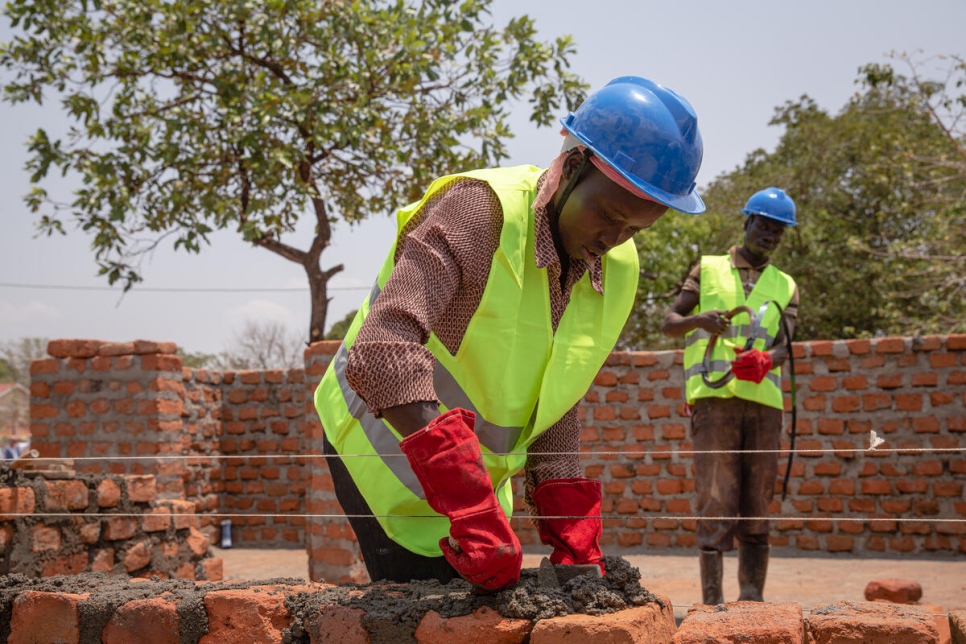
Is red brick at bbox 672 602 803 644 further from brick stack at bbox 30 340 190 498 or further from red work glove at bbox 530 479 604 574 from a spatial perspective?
brick stack at bbox 30 340 190 498

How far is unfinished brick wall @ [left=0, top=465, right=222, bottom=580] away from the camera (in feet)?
14.3

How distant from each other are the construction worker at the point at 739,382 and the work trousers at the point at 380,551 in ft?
8.23

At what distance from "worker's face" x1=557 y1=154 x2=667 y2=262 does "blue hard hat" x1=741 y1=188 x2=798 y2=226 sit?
3.07m

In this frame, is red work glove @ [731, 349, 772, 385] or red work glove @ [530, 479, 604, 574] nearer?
red work glove @ [530, 479, 604, 574]

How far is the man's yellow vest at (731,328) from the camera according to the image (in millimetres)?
4773

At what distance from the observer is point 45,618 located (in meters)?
2.60

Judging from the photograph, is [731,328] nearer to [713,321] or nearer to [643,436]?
[713,321]

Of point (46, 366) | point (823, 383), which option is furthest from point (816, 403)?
point (46, 366)

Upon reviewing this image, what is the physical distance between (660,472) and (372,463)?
256 inches

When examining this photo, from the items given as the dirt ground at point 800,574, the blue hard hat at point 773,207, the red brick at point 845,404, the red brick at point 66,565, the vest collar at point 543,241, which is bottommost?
the dirt ground at point 800,574

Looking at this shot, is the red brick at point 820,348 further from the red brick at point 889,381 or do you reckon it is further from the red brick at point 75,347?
the red brick at point 75,347

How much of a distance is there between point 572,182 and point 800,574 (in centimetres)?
567

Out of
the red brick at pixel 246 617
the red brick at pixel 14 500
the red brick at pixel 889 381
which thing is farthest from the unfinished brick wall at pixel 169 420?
the red brick at pixel 246 617

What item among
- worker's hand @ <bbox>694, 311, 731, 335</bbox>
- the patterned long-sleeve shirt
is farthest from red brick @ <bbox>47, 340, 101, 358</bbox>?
the patterned long-sleeve shirt
